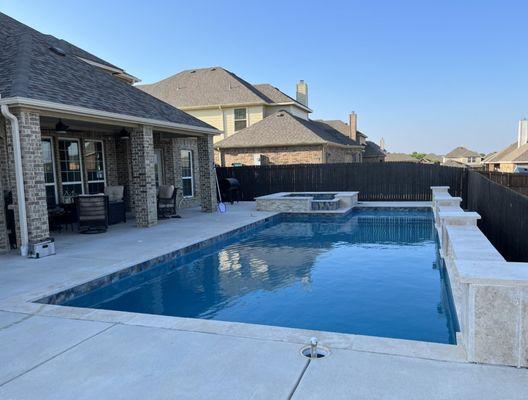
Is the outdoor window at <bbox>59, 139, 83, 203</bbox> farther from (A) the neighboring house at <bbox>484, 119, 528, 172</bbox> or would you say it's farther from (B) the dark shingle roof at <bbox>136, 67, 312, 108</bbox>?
(A) the neighboring house at <bbox>484, 119, 528, 172</bbox>

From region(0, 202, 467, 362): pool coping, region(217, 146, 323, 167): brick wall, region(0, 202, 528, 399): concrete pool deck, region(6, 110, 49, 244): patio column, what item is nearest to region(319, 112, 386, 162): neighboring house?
region(217, 146, 323, 167): brick wall

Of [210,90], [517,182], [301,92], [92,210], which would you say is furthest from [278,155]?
[92,210]

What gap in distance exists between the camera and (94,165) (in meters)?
13.1

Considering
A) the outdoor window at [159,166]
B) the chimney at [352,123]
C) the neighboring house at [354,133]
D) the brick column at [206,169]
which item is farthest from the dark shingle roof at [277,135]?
the brick column at [206,169]

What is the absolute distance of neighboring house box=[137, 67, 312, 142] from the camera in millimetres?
27906

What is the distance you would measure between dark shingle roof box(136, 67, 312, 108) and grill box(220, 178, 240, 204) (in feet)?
34.3

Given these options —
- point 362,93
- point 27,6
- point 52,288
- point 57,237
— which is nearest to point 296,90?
point 362,93

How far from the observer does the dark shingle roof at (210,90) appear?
28.1 meters

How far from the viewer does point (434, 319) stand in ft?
16.5

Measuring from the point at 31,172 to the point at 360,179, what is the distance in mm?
14102

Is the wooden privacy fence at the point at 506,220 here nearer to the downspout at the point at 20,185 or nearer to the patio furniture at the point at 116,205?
the downspout at the point at 20,185

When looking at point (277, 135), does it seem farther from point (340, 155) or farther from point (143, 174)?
point (143, 174)

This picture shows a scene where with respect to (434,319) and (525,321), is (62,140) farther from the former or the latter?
(525,321)

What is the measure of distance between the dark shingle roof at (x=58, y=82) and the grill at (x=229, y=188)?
5.34 meters
